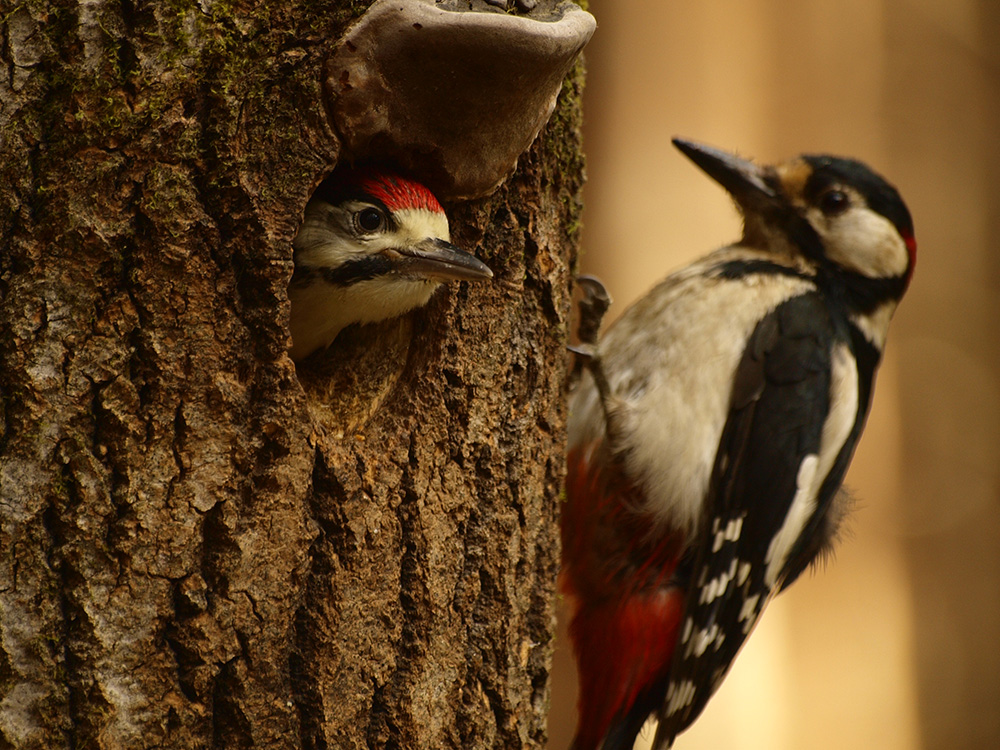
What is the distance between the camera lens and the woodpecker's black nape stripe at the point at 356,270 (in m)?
1.78

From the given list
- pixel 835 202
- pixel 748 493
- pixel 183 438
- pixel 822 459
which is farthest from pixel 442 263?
pixel 835 202

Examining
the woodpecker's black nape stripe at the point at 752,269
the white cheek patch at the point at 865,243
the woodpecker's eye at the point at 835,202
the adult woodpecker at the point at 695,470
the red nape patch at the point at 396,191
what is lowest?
the adult woodpecker at the point at 695,470

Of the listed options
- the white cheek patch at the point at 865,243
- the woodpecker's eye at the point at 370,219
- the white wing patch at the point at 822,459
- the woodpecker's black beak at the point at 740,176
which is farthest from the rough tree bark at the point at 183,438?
the white cheek patch at the point at 865,243

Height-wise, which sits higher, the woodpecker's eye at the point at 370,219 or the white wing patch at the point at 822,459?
the woodpecker's eye at the point at 370,219

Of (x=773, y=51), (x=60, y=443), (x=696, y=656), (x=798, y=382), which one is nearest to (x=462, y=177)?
(x=60, y=443)

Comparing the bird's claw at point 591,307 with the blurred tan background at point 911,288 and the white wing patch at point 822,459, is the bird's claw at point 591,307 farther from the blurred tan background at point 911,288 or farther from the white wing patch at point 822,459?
the blurred tan background at point 911,288

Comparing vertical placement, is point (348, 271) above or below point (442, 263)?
below

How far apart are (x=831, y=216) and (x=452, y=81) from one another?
56.6 inches

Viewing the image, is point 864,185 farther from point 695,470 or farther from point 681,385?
point 695,470

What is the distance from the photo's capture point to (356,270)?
1.80 metres

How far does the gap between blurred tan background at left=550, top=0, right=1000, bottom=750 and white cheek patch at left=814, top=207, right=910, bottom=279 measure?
735mm

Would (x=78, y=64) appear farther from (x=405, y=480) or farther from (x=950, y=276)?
(x=950, y=276)

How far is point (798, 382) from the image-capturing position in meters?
2.31

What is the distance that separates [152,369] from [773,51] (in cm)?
263
